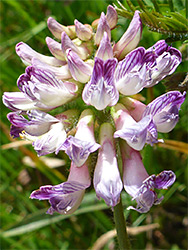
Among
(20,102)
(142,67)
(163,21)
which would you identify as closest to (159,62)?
(142,67)

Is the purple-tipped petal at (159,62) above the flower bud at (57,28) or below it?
below

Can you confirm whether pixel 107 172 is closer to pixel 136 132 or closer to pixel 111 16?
pixel 136 132

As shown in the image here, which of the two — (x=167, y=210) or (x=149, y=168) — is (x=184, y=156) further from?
(x=149, y=168)

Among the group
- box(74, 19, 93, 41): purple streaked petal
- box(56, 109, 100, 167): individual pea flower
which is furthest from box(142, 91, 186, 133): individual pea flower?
box(74, 19, 93, 41): purple streaked petal

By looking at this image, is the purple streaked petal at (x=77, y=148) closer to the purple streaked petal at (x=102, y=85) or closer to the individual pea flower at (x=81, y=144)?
the individual pea flower at (x=81, y=144)

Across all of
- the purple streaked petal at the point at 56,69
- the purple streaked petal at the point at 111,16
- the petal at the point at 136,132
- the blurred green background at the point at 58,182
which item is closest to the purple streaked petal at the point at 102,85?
the petal at the point at 136,132

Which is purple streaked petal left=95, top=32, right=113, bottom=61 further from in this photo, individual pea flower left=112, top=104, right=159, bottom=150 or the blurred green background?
the blurred green background
